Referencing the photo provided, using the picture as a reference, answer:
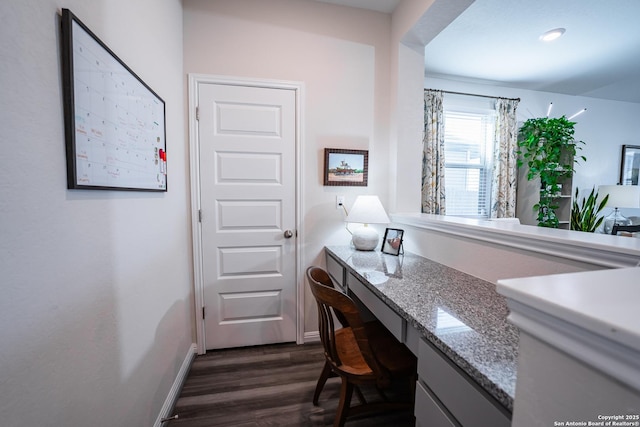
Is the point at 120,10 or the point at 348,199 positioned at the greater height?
the point at 120,10

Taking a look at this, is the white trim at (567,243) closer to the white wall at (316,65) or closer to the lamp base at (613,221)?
the white wall at (316,65)

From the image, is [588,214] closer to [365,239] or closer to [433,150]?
[433,150]

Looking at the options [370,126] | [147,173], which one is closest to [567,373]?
[147,173]

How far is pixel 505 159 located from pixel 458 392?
129 inches

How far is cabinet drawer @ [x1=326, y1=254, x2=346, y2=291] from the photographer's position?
1.77 metres

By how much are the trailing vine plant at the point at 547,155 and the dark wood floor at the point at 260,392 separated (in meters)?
3.13

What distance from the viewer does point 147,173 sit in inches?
48.4

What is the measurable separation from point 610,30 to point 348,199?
9.18 ft

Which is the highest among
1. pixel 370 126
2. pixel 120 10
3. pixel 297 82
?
pixel 297 82

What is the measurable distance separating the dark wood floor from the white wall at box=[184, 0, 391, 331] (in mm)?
397

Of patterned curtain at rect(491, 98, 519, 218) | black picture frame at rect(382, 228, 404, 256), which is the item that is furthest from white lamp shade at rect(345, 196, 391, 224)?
patterned curtain at rect(491, 98, 519, 218)

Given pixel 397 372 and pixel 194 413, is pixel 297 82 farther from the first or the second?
pixel 194 413

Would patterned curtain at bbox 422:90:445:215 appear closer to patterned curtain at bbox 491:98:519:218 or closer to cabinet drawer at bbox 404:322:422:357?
patterned curtain at bbox 491:98:519:218

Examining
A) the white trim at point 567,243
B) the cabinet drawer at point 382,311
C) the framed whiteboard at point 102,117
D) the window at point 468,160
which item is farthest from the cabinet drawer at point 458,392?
the window at point 468,160
